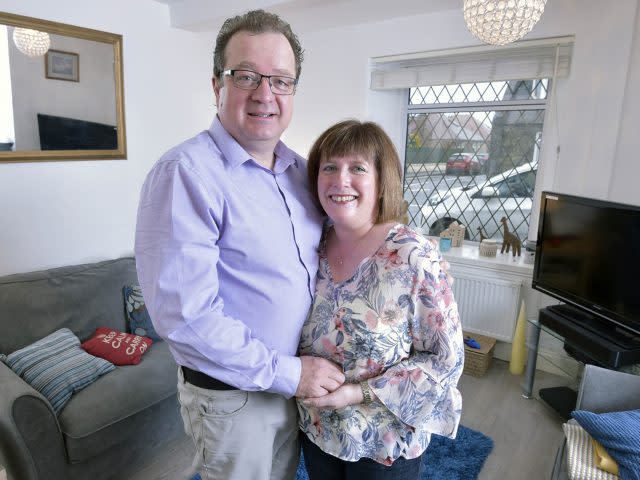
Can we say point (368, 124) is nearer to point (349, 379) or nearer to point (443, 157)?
point (349, 379)

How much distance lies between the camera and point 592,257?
2.24 metres

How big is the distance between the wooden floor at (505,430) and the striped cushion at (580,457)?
48 cm

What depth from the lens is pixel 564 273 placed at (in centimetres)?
241

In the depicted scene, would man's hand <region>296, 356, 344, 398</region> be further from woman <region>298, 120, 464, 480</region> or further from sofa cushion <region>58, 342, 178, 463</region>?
sofa cushion <region>58, 342, 178, 463</region>

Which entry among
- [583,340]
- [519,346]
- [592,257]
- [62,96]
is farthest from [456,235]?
[62,96]

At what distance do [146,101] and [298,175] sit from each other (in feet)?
7.19

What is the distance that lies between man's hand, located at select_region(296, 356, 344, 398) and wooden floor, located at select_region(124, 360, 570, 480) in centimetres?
135

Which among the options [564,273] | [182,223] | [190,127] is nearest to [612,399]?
[564,273]

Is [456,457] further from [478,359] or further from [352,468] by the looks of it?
[352,468]

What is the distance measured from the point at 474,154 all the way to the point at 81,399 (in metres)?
2.91

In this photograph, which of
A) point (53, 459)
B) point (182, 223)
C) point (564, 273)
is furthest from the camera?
point (564, 273)

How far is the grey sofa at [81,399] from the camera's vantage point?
1620mm

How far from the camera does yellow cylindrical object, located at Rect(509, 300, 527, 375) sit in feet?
9.32

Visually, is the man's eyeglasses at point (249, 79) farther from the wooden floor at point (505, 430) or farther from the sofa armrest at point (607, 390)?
the wooden floor at point (505, 430)
